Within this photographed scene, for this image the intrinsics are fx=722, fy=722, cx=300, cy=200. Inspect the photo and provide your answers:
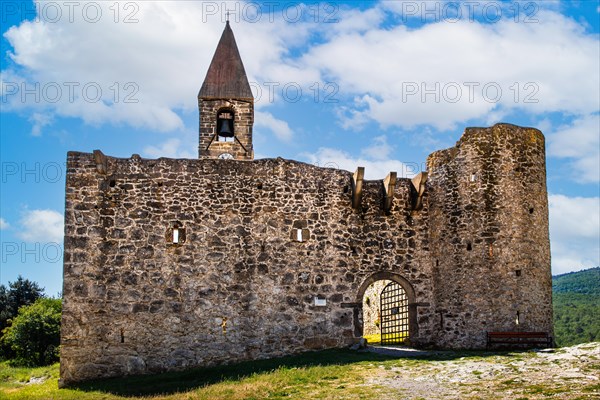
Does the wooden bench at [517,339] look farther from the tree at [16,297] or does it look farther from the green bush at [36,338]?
the tree at [16,297]

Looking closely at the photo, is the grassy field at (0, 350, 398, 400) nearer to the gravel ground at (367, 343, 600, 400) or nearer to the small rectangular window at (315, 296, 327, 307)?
the gravel ground at (367, 343, 600, 400)

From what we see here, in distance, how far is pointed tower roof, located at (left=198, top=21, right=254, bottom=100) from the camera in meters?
27.2

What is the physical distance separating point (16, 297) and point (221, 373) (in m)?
25.0

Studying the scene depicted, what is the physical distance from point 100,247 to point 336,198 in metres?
7.35

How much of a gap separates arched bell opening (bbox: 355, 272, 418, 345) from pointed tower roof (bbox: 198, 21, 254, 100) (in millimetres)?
8875

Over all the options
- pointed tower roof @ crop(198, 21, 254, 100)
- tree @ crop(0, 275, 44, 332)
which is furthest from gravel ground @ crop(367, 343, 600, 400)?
tree @ crop(0, 275, 44, 332)

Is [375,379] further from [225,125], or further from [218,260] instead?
[225,125]

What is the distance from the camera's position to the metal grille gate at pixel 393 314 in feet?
78.9

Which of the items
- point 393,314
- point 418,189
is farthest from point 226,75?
point 393,314

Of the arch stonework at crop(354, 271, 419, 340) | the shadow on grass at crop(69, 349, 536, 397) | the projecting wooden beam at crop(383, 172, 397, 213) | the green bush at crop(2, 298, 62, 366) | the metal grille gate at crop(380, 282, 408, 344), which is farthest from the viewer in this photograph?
the green bush at crop(2, 298, 62, 366)

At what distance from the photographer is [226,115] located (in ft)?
90.2

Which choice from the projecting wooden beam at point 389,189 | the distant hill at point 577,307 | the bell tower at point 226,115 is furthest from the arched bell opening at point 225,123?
the distant hill at point 577,307

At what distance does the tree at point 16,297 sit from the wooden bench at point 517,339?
88.8 feet

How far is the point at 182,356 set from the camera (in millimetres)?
21031
